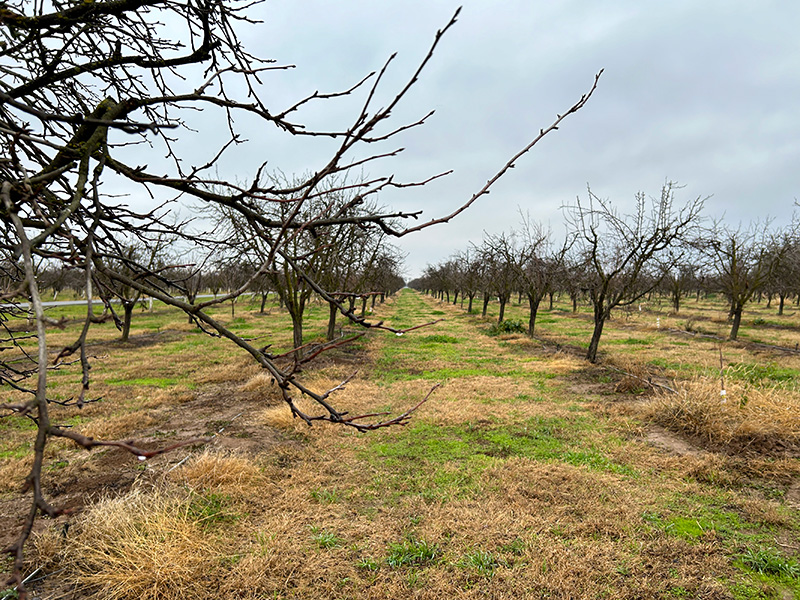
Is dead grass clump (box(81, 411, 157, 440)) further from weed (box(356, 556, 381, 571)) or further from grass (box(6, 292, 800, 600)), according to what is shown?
weed (box(356, 556, 381, 571))

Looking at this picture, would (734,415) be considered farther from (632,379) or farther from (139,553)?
(139,553)

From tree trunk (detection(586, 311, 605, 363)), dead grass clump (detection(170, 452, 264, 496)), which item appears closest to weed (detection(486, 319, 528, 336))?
tree trunk (detection(586, 311, 605, 363))

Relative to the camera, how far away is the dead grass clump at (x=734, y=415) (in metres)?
6.04

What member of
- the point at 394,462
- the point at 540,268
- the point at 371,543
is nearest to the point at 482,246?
the point at 540,268

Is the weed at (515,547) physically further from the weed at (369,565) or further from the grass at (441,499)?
the weed at (369,565)

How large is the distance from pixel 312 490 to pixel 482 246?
2544 cm

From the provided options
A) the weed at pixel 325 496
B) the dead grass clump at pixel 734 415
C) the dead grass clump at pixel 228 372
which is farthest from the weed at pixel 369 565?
the dead grass clump at pixel 228 372

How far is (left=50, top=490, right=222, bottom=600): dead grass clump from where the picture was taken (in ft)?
10.8

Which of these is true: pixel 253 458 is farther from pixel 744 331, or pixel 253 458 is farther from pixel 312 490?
pixel 744 331

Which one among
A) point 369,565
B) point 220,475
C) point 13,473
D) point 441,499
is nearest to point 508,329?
point 441,499

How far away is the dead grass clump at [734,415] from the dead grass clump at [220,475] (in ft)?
21.9

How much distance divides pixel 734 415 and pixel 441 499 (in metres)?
5.10

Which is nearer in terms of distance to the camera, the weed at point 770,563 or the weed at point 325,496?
the weed at point 770,563

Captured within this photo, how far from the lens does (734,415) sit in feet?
21.1
